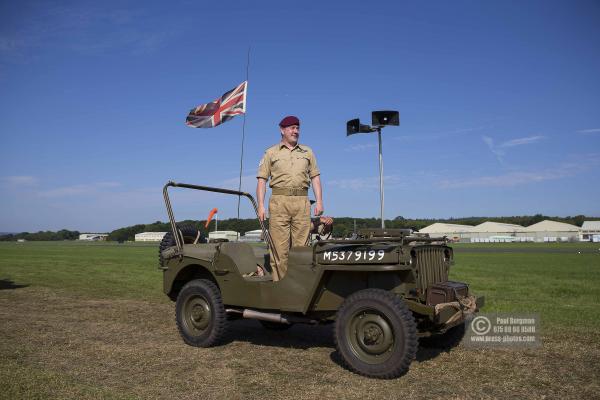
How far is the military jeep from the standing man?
0.39m

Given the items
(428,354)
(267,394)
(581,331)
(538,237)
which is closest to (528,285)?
(581,331)

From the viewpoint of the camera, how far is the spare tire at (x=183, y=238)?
22.0 feet

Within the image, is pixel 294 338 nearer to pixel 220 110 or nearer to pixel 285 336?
pixel 285 336

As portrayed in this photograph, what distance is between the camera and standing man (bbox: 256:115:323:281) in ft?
19.2

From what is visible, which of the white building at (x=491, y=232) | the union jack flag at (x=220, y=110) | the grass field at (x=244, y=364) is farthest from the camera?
the white building at (x=491, y=232)

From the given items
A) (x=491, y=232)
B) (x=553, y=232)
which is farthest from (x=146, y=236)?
(x=553, y=232)

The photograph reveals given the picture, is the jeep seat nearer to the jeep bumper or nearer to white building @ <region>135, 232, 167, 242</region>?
the jeep bumper

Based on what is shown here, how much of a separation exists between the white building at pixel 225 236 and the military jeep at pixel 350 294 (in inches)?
14.1

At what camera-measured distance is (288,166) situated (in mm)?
5875

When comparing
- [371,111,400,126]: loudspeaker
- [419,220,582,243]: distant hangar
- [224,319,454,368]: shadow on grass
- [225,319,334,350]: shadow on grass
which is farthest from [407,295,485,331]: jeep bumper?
[419,220,582,243]: distant hangar

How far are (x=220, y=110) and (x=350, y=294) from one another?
507 cm

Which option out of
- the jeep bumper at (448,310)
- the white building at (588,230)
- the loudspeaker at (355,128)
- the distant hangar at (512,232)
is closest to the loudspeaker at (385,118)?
the loudspeaker at (355,128)

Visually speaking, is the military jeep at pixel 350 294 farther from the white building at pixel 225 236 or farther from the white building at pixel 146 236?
the white building at pixel 146 236

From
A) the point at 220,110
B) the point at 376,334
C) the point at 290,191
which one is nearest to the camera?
the point at 376,334
